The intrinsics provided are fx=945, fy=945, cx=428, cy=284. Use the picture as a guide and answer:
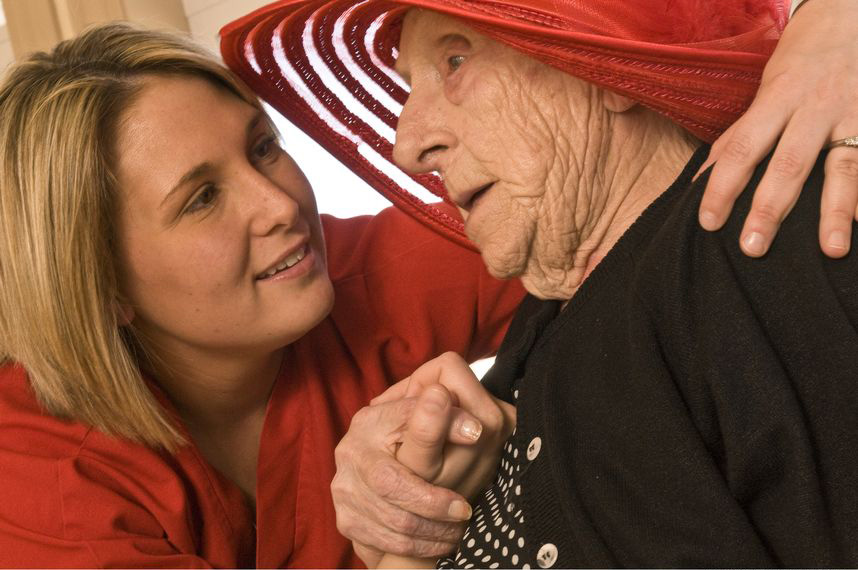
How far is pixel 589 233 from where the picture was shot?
122 centimetres

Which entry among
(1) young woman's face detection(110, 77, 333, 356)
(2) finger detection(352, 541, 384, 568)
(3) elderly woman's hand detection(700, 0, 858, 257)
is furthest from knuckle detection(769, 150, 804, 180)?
(1) young woman's face detection(110, 77, 333, 356)

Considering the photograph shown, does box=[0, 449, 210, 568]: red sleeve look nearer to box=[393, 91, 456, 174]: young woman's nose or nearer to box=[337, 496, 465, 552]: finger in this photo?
box=[337, 496, 465, 552]: finger

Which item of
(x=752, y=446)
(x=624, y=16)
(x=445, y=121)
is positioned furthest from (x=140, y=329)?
(x=752, y=446)

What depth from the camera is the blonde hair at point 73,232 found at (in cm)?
146

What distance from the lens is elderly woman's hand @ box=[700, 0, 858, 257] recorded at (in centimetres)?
91

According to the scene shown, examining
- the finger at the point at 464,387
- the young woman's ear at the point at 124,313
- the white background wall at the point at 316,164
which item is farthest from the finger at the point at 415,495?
the white background wall at the point at 316,164

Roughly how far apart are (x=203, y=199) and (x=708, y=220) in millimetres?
835

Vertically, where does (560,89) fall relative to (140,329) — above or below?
above

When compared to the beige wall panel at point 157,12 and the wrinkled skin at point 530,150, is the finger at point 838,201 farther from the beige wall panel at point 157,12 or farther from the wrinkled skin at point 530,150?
the beige wall panel at point 157,12

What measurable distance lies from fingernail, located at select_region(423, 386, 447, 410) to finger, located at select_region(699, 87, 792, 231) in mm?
364

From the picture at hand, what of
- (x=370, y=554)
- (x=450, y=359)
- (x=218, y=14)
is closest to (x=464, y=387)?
(x=450, y=359)

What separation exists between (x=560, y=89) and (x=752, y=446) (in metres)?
0.49

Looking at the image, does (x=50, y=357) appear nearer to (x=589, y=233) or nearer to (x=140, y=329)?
(x=140, y=329)

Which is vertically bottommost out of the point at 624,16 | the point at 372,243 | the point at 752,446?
the point at 372,243
